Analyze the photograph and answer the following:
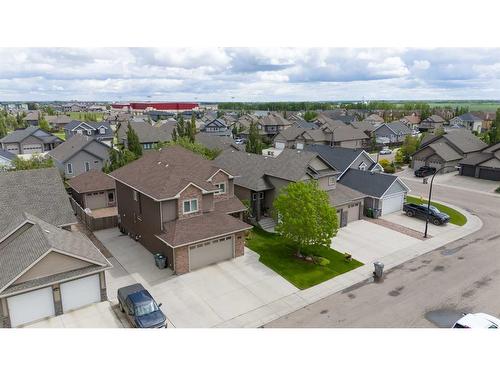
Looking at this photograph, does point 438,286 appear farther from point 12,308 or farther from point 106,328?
point 12,308

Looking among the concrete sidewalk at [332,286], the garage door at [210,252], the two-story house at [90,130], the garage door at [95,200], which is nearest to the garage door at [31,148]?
the two-story house at [90,130]

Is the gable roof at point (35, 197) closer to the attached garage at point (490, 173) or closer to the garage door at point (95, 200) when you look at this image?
the garage door at point (95, 200)

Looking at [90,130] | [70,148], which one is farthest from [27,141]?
[70,148]

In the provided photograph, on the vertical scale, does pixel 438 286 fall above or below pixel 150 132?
below

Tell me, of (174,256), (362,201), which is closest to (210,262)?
(174,256)

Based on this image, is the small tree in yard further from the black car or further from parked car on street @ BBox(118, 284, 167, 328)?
the black car

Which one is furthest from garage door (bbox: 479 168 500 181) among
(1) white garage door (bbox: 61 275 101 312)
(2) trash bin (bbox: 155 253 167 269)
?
(1) white garage door (bbox: 61 275 101 312)

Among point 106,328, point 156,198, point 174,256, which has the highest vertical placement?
point 156,198

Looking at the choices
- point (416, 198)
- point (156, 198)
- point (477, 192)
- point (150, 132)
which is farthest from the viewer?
point (150, 132)
